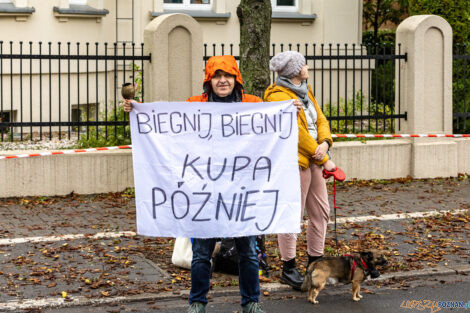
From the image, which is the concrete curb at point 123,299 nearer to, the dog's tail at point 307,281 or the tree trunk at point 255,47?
the dog's tail at point 307,281

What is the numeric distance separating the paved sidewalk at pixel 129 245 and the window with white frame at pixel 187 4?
22.9 ft

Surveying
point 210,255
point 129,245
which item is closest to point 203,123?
point 210,255

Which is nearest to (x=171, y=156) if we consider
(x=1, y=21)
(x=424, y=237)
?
(x=424, y=237)

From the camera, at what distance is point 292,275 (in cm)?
710

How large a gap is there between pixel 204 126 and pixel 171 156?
322 mm

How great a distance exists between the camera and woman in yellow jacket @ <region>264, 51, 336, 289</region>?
6820 mm

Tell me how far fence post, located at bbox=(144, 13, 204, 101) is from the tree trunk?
296 centimetres

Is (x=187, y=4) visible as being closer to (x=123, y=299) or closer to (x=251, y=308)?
(x=123, y=299)

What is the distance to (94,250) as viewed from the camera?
27.2 ft

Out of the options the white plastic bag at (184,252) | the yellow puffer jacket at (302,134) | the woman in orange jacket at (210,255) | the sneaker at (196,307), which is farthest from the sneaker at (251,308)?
the white plastic bag at (184,252)

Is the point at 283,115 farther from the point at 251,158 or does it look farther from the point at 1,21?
the point at 1,21

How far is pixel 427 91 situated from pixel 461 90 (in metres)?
1.45

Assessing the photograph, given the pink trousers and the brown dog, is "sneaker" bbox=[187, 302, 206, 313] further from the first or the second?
the pink trousers

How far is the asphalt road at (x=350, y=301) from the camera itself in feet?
21.6
